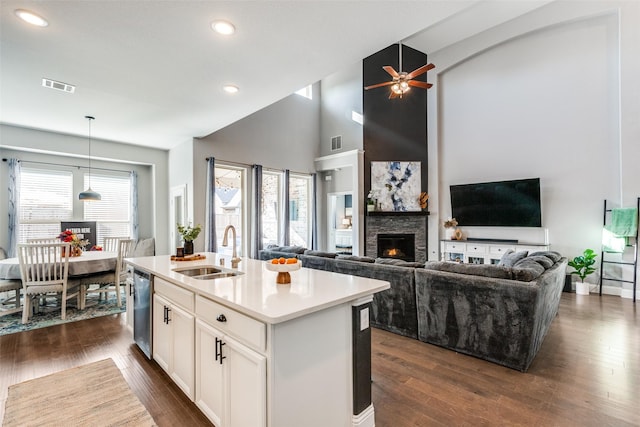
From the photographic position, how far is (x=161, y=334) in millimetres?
2520

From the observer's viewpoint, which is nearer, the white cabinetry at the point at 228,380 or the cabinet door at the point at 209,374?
the white cabinetry at the point at 228,380

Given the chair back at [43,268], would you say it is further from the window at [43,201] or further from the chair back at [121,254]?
the window at [43,201]

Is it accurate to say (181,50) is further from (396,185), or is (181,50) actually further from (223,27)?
(396,185)

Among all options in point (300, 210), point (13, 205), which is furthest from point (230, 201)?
point (13, 205)

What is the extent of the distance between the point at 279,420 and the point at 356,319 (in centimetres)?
67

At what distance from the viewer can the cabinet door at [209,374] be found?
174 centimetres

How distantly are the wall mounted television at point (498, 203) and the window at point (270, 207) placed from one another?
4.21m

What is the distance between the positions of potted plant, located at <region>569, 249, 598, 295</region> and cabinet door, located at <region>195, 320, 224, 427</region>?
233 inches

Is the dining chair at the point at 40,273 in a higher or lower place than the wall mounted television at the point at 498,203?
lower

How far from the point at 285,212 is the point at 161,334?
4975 millimetres

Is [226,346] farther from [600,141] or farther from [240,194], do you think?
[600,141]

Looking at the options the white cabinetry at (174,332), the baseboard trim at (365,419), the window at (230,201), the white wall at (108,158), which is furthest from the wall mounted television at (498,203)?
the white wall at (108,158)

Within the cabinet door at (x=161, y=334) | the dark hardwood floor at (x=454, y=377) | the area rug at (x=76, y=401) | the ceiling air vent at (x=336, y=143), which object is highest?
the ceiling air vent at (x=336, y=143)

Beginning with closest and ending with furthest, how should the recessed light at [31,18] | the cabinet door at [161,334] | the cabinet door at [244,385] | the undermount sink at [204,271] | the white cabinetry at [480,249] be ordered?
the cabinet door at [244,385] < the recessed light at [31,18] < the cabinet door at [161,334] < the undermount sink at [204,271] < the white cabinetry at [480,249]
